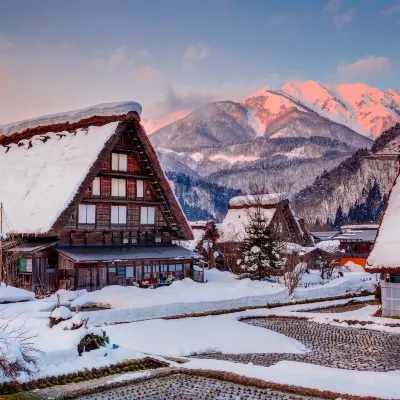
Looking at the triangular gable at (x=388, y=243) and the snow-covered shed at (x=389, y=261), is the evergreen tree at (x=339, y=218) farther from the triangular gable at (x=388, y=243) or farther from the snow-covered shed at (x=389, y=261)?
the snow-covered shed at (x=389, y=261)

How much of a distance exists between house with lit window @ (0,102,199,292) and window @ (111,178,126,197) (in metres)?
0.06

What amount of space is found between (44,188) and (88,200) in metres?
2.51

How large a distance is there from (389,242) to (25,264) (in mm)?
18503

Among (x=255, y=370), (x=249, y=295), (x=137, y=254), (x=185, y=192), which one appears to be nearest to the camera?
(x=255, y=370)

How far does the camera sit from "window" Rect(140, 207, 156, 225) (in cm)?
3288

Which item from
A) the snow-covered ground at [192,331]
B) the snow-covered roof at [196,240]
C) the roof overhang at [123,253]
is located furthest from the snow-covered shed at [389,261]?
the snow-covered roof at [196,240]

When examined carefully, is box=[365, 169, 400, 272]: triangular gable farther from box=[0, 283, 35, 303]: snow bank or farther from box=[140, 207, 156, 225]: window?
box=[0, 283, 35, 303]: snow bank

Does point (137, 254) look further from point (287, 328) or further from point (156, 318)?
point (287, 328)

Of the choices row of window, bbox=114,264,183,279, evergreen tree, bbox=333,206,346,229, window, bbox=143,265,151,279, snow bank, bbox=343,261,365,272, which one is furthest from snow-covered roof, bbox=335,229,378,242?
evergreen tree, bbox=333,206,346,229

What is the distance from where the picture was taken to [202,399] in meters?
11.1

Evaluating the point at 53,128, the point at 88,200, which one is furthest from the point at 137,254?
the point at 53,128

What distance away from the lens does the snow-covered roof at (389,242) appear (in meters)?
23.4

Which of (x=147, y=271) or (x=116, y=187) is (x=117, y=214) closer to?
(x=116, y=187)

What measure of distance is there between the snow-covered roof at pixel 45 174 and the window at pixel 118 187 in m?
2.67
